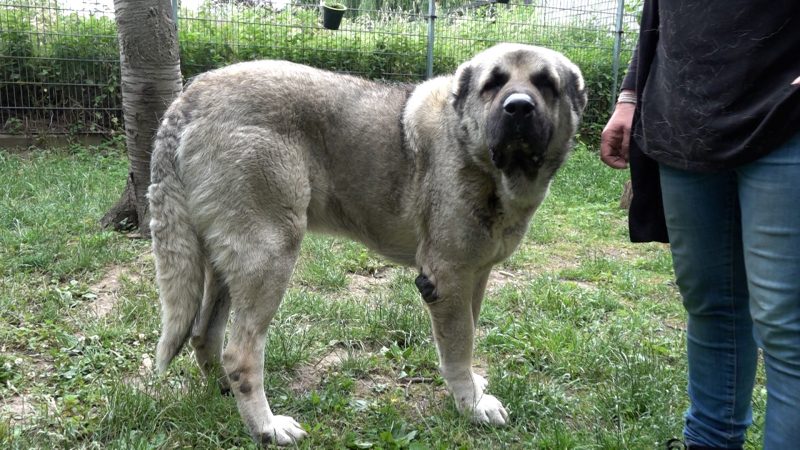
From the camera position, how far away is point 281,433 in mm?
2660

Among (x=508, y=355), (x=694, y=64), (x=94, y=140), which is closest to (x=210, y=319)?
(x=508, y=355)

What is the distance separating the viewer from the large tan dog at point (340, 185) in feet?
8.99

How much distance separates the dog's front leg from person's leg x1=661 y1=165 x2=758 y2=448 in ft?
3.10

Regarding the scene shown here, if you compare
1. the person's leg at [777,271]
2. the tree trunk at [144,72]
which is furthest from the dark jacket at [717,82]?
the tree trunk at [144,72]

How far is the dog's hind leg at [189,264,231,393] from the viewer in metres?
3.02

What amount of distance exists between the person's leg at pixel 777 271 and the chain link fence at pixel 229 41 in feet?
26.2

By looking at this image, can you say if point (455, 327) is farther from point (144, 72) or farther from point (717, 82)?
point (144, 72)

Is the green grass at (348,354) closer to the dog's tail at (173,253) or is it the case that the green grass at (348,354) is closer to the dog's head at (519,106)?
the dog's tail at (173,253)

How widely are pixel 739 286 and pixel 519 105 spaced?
3.59 ft

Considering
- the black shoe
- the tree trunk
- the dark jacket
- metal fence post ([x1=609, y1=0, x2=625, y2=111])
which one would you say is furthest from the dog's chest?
metal fence post ([x1=609, y1=0, x2=625, y2=111])

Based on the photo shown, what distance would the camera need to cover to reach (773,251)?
1.66 metres

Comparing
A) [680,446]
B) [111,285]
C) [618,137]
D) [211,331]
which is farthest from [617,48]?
[211,331]

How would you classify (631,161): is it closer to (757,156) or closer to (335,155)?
(757,156)

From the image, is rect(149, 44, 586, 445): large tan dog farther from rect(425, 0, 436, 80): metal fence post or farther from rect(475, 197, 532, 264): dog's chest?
rect(425, 0, 436, 80): metal fence post
